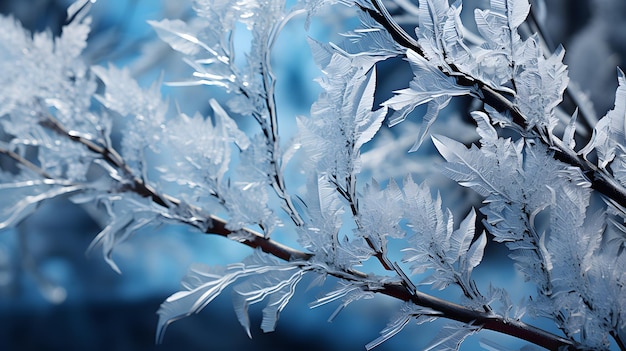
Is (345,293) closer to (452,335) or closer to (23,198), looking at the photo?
(452,335)

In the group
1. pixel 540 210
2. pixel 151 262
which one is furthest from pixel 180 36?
pixel 151 262

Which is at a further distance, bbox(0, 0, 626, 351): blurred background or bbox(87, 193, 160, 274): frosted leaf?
bbox(0, 0, 626, 351): blurred background

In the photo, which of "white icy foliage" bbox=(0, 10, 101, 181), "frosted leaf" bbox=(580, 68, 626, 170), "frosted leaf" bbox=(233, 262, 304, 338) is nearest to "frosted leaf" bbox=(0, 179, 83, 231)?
"white icy foliage" bbox=(0, 10, 101, 181)

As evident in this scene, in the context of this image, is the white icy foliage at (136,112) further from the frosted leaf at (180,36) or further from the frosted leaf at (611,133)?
the frosted leaf at (611,133)

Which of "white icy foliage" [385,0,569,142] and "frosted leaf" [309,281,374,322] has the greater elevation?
"white icy foliage" [385,0,569,142]

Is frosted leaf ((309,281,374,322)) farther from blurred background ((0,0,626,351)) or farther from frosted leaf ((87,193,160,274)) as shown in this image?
blurred background ((0,0,626,351))

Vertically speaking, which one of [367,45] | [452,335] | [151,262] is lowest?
[151,262]

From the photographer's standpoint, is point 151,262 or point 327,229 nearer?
point 327,229

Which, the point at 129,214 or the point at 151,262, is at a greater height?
the point at 129,214
